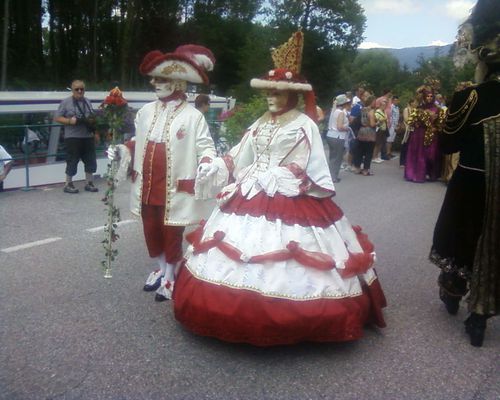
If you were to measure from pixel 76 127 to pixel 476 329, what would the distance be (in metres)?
6.88

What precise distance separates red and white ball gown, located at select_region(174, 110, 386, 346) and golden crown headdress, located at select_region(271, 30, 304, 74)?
1.14 feet

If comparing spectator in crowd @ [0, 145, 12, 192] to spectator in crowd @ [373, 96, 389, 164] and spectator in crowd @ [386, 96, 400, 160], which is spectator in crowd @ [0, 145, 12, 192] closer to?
spectator in crowd @ [373, 96, 389, 164]

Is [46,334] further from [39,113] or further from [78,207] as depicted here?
[39,113]

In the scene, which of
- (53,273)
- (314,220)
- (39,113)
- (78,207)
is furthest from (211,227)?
(39,113)

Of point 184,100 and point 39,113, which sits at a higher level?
point 184,100

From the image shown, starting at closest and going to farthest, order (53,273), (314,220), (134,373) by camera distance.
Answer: (134,373)
(314,220)
(53,273)

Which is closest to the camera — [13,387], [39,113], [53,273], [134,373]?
[13,387]

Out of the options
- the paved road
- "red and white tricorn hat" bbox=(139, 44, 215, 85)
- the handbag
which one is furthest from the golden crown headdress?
the handbag

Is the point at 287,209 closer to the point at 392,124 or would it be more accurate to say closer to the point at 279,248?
the point at 279,248

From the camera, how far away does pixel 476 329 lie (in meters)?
4.25

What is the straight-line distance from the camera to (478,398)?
3570mm

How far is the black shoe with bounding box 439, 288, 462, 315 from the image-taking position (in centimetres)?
472

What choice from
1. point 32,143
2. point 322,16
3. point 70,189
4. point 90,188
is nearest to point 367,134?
point 90,188

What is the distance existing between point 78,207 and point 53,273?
10.2 ft
